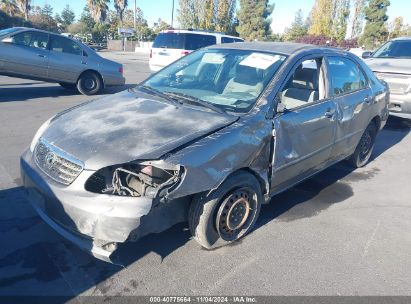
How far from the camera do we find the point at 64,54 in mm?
9758

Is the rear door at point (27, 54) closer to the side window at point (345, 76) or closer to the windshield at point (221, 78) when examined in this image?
the windshield at point (221, 78)

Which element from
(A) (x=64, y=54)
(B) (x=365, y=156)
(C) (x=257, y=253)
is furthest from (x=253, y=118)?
(A) (x=64, y=54)

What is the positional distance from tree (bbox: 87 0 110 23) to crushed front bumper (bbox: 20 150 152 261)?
203ft

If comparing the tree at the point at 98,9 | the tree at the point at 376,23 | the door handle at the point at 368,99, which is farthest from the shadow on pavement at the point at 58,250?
the tree at the point at 98,9

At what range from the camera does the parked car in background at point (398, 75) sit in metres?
7.55

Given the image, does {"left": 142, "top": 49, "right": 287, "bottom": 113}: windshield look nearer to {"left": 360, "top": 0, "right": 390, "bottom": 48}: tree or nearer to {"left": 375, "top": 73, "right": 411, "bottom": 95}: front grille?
{"left": 375, "top": 73, "right": 411, "bottom": 95}: front grille

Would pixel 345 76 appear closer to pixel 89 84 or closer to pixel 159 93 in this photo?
pixel 159 93

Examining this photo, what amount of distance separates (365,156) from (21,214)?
15.7 feet

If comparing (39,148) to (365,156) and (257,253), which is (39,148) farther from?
(365,156)

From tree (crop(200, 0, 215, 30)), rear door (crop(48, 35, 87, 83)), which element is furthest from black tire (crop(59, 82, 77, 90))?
tree (crop(200, 0, 215, 30))

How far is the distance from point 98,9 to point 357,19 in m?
39.7

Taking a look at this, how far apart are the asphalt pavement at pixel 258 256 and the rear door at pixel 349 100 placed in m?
0.70

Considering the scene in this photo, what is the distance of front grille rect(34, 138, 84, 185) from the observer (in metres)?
2.63

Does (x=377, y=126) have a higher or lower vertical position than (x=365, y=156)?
higher
